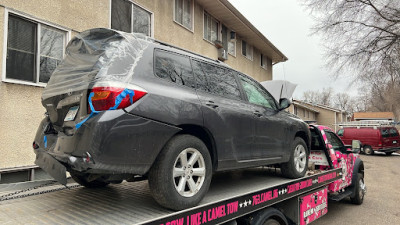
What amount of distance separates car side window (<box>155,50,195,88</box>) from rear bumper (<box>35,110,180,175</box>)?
57 cm

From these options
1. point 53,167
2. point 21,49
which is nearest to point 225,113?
point 53,167

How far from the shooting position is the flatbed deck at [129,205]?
2.29 meters

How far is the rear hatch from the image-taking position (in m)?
2.28

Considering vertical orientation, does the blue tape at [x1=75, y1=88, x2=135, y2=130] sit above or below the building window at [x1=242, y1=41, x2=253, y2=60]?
below

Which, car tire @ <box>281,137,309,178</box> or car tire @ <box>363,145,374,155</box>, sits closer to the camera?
car tire @ <box>281,137,309,178</box>

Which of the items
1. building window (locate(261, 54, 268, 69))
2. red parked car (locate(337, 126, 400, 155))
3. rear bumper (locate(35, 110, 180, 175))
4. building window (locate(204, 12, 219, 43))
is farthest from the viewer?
red parked car (locate(337, 126, 400, 155))

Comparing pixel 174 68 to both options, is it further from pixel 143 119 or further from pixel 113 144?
pixel 113 144

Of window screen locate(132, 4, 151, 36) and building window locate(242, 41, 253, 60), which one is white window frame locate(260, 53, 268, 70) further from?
window screen locate(132, 4, 151, 36)

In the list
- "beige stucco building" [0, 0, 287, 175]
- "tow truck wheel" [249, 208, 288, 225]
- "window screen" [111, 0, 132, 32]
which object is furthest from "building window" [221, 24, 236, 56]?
"tow truck wheel" [249, 208, 288, 225]

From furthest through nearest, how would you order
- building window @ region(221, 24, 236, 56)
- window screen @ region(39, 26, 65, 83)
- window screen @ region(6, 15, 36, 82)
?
1. building window @ region(221, 24, 236, 56)
2. window screen @ region(39, 26, 65, 83)
3. window screen @ region(6, 15, 36, 82)

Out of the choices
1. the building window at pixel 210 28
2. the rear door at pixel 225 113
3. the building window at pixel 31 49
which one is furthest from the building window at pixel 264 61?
the rear door at pixel 225 113

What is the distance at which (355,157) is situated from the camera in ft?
22.6

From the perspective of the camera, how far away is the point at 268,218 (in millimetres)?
3492

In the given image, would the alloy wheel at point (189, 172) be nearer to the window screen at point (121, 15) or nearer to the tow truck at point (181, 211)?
the tow truck at point (181, 211)
